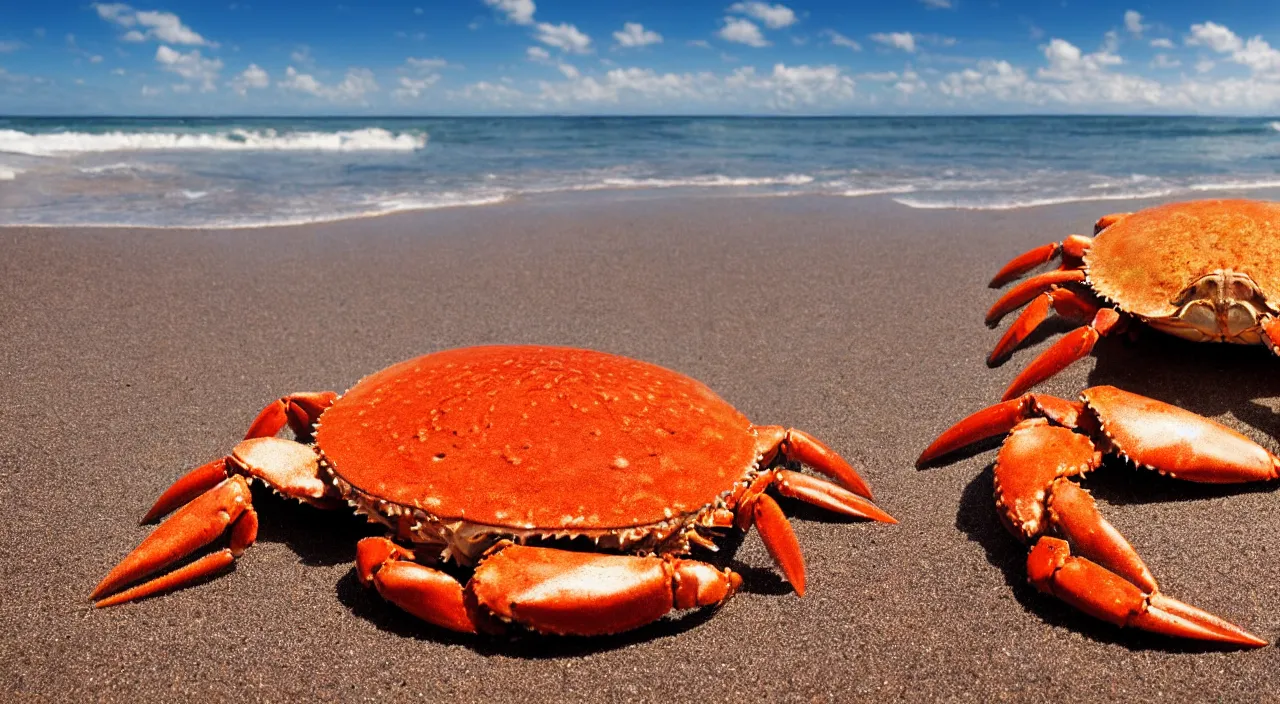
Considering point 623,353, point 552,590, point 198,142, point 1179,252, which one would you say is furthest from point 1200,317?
point 198,142

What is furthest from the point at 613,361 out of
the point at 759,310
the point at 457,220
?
the point at 457,220

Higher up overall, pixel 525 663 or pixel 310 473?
pixel 310 473

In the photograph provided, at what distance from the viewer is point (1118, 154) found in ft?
56.5

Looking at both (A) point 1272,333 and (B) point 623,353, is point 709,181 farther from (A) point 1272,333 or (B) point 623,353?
(A) point 1272,333

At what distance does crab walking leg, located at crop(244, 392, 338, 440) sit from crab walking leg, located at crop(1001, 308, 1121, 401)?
2.86 m

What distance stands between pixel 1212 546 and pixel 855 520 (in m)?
1.12

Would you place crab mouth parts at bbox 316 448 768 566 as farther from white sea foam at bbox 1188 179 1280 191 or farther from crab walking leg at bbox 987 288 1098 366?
white sea foam at bbox 1188 179 1280 191

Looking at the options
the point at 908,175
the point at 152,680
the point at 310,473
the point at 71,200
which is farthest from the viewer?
the point at 908,175

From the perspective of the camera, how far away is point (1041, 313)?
13.2 ft

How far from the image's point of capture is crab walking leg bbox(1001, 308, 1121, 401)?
3588mm

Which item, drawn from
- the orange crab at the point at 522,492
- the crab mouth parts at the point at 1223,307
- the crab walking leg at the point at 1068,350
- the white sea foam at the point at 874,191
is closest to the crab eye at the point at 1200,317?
the crab mouth parts at the point at 1223,307

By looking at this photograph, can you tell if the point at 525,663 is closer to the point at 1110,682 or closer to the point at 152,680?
the point at 152,680

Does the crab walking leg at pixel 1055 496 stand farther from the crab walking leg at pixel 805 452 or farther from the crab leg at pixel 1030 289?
the crab leg at pixel 1030 289

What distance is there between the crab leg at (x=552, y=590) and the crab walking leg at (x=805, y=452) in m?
0.72
